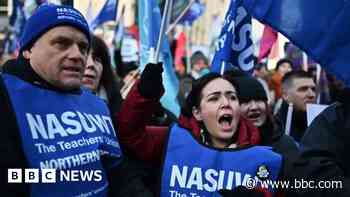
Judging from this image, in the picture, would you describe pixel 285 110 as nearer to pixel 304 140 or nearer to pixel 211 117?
pixel 211 117

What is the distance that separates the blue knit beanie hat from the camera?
3115 mm

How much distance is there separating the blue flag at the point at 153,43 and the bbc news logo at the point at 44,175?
1.36 m

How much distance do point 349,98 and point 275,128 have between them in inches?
51.2

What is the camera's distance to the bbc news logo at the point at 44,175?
2855mm

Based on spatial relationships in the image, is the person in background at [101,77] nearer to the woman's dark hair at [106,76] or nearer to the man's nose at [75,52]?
the woman's dark hair at [106,76]

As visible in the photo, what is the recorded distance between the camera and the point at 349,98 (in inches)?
121

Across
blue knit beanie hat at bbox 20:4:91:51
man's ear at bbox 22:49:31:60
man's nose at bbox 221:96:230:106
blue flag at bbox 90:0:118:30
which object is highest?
blue flag at bbox 90:0:118:30

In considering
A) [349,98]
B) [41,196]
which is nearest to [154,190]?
[41,196]

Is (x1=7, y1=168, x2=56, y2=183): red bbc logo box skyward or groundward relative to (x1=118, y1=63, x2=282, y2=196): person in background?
groundward

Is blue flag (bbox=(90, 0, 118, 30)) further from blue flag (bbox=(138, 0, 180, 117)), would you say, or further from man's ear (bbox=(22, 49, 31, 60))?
man's ear (bbox=(22, 49, 31, 60))

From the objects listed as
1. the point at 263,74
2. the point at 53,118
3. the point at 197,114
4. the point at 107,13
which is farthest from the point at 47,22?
the point at 263,74

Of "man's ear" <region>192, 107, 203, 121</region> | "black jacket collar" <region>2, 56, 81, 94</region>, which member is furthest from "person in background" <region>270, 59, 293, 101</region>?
"black jacket collar" <region>2, 56, 81, 94</region>

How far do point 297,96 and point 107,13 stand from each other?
3041 mm

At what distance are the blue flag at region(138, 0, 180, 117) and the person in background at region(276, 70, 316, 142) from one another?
906 millimetres
